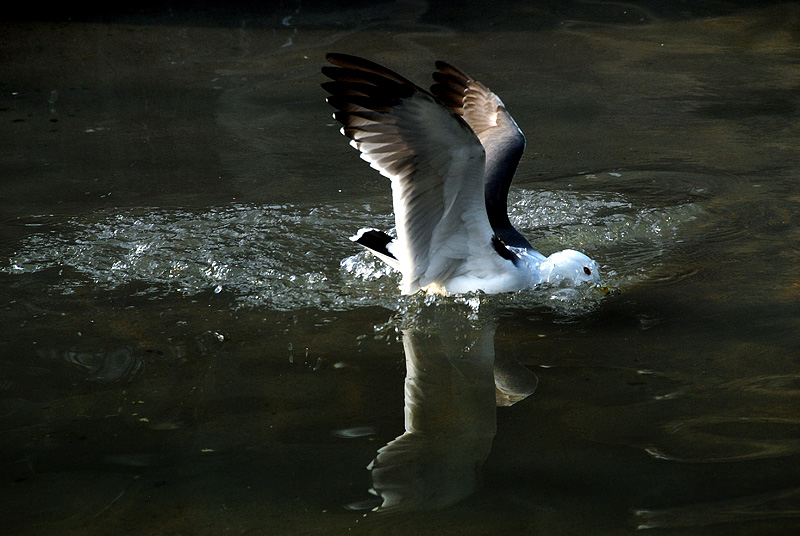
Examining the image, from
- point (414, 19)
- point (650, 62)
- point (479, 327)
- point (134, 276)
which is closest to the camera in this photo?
point (479, 327)

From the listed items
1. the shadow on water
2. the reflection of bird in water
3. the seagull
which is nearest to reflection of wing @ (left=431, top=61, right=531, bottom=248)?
the seagull

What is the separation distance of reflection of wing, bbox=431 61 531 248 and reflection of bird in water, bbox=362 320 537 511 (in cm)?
84

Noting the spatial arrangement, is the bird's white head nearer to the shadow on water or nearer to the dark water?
the dark water

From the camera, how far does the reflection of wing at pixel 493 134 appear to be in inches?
171

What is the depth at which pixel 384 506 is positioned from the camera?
8.04ft

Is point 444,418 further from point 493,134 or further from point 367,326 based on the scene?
point 493,134

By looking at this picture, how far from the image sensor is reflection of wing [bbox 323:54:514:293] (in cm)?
335

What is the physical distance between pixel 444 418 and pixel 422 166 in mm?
1097

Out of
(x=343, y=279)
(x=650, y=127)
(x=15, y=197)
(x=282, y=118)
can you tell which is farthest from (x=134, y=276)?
(x=650, y=127)

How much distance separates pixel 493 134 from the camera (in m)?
4.67

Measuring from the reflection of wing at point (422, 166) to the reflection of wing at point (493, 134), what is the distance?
447 millimetres

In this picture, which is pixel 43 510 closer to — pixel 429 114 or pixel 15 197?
pixel 429 114

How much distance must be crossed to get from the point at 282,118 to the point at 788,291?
4.17 meters

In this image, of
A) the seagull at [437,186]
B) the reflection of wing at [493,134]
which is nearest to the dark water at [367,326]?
the seagull at [437,186]
